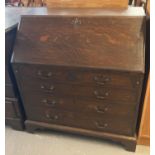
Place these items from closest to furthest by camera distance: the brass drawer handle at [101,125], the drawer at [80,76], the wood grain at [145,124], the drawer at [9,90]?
1. the drawer at [80,76]
2. the wood grain at [145,124]
3. the brass drawer handle at [101,125]
4. the drawer at [9,90]

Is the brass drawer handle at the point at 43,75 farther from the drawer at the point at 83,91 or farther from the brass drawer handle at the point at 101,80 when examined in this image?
the brass drawer handle at the point at 101,80

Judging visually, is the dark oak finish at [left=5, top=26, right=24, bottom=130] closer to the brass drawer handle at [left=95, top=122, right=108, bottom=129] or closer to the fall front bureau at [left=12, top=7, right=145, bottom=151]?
the fall front bureau at [left=12, top=7, right=145, bottom=151]

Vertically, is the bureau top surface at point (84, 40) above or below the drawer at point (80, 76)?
above

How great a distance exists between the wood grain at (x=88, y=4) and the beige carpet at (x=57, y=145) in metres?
1.10

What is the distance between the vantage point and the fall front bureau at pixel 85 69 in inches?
55.0

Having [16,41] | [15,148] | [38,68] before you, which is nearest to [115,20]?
[38,68]

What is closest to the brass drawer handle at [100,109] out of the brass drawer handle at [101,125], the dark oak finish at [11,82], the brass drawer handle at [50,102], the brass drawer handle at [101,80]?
the brass drawer handle at [101,125]

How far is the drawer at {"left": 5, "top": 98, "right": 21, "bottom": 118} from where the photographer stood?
179 cm

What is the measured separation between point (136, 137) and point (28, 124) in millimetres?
895

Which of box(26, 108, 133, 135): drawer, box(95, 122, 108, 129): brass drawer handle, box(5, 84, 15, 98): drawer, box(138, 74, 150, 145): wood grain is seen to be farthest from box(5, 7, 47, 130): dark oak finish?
box(138, 74, 150, 145): wood grain

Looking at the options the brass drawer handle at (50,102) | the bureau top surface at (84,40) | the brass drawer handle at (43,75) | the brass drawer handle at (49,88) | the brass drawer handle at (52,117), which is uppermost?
the bureau top surface at (84,40)

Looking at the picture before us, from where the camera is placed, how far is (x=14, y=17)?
6.04 ft

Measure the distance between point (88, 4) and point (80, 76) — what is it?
0.69m
